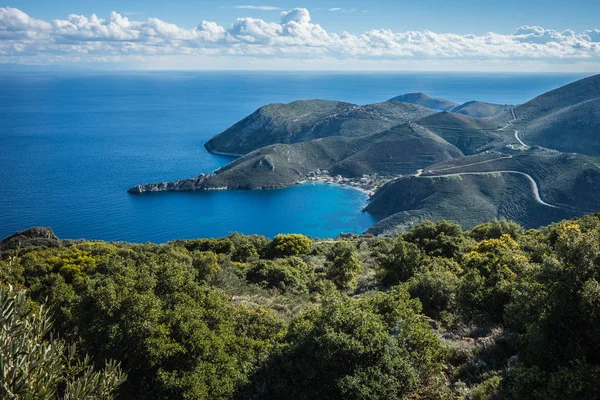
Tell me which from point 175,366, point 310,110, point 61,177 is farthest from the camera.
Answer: point 310,110

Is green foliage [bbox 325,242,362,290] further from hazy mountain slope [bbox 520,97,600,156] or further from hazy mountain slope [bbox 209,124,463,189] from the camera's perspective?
hazy mountain slope [bbox 520,97,600,156]

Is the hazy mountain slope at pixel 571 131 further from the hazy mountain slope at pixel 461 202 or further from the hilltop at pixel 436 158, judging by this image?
the hazy mountain slope at pixel 461 202

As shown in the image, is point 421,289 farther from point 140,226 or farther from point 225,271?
point 140,226

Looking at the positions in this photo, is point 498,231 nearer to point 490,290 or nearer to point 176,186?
point 490,290

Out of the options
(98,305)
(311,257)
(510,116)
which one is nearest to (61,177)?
(311,257)

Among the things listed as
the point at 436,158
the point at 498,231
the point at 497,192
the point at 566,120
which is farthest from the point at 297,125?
the point at 498,231

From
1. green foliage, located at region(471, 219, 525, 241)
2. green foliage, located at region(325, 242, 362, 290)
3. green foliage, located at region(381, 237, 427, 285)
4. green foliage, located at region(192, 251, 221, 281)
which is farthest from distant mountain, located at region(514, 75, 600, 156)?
green foliage, located at region(192, 251, 221, 281)
